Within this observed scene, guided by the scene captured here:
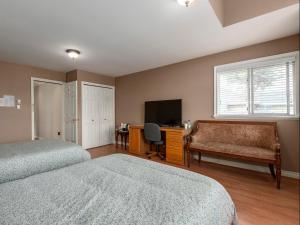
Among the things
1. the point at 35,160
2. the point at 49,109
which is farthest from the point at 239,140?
the point at 49,109

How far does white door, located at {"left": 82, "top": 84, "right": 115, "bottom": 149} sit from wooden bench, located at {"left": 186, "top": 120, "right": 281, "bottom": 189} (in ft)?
9.76

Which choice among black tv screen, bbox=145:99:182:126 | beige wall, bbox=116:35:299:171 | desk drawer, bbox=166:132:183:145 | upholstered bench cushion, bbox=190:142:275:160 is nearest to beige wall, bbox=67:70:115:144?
beige wall, bbox=116:35:299:171

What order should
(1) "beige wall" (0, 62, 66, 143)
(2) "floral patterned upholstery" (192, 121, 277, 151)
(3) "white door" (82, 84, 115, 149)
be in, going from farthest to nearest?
(3) "white door" (82, 84, 115, 149) → (1) "beige wall" (0, 62, 66, 143) → (2) "floral patterned upholstery" (192, 121, 277, 151)

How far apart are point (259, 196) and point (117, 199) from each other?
2.12 m

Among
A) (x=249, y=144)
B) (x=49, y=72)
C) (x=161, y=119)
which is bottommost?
(x=249, y=144)

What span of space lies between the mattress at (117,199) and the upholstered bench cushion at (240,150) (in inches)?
69.1

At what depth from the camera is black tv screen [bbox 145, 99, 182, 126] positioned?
3.78 meters

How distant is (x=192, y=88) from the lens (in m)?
3.68

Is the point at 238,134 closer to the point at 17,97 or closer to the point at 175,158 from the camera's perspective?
the point at 175,158

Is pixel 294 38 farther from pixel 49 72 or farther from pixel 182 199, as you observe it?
pixel 49 72

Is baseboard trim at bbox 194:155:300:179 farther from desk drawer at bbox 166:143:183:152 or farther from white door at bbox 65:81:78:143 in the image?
white door at bbox 65:81:78:143

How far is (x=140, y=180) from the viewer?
1110 millimetres

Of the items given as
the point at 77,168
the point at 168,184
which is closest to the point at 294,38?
the point at 168,184

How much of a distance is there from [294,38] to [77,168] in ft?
12.2
